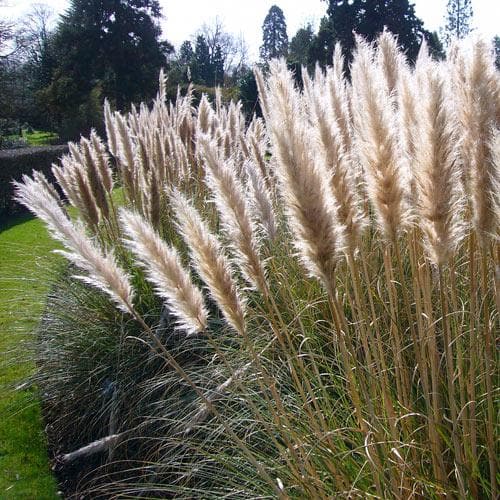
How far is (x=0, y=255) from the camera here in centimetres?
926

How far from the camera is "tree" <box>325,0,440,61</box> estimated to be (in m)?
28.1

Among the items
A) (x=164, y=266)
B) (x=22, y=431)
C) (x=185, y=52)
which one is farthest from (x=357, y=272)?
(x=185, y=52)

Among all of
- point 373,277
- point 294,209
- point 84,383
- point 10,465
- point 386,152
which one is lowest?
point 10,465

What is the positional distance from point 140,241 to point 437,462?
1.13 meters

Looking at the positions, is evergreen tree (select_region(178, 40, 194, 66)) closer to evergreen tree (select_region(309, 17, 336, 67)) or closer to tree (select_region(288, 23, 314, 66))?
tree (select_region(288, 23, 314, 66))

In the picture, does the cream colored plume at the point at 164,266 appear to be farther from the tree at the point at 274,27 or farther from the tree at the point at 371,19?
the tree at the point at 274,27

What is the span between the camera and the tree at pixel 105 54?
1153 inches

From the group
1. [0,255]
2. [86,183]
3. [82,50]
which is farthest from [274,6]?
[86,183]

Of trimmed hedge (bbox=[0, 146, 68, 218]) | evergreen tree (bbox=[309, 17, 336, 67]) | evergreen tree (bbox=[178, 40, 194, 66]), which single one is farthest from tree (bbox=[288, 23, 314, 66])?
trimmed hedge (bbox=[0, 146, 68, 218])

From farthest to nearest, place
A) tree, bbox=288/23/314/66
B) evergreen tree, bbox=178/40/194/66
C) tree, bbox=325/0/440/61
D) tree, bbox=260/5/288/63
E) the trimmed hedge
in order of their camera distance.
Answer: tree, bbox=260/5/288/63, evergreen tree, bbox=178/40/194/66, tree, bbox=288/23/314/66, tree, bbox=325/0/440/61, the trimmed hedge

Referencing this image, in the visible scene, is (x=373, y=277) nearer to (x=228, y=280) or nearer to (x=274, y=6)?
(x=228, y=280)

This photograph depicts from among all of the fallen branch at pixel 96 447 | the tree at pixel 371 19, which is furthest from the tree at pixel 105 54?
the fallen branch at pixel 96 447

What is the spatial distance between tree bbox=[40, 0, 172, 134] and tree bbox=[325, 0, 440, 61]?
9.38 m

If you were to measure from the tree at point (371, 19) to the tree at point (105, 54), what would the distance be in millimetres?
9382
